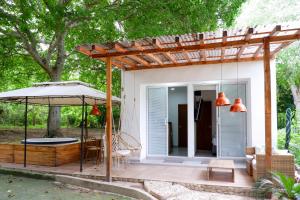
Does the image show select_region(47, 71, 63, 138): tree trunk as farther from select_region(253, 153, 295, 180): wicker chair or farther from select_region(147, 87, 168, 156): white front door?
select_region(253, 153, 295, 180): wicker chair

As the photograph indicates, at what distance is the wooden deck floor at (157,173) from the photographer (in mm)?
5641

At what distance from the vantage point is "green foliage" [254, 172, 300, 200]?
422cm

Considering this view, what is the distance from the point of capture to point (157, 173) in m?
6.39

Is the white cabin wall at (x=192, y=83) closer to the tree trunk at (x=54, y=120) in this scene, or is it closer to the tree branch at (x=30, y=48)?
the tree trunk at (x=54, y=120)

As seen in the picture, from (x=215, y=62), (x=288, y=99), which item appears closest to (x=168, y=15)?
(x=215, y=62)

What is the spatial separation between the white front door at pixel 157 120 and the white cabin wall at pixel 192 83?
0.60 ft

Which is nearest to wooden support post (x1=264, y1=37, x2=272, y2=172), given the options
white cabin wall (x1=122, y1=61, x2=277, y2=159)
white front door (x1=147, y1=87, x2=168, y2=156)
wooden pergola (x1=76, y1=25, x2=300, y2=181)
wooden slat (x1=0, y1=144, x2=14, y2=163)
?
wooden pergola (x1=76, y1=25, x2=300, y2=181)

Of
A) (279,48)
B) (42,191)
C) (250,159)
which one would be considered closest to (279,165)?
(250,159)

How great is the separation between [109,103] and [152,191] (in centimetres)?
227

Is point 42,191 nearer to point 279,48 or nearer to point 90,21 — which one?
point 279,48

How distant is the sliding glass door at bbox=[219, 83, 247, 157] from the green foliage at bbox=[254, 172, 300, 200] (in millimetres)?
2532

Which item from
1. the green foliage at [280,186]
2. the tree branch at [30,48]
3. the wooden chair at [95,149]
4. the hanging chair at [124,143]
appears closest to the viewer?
the green foliage at [280,186]

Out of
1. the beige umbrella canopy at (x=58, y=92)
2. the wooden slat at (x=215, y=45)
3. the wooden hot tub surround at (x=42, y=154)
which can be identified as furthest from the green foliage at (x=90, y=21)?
the wooden slat at (x=215, y=45)

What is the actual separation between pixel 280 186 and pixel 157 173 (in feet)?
9.16
